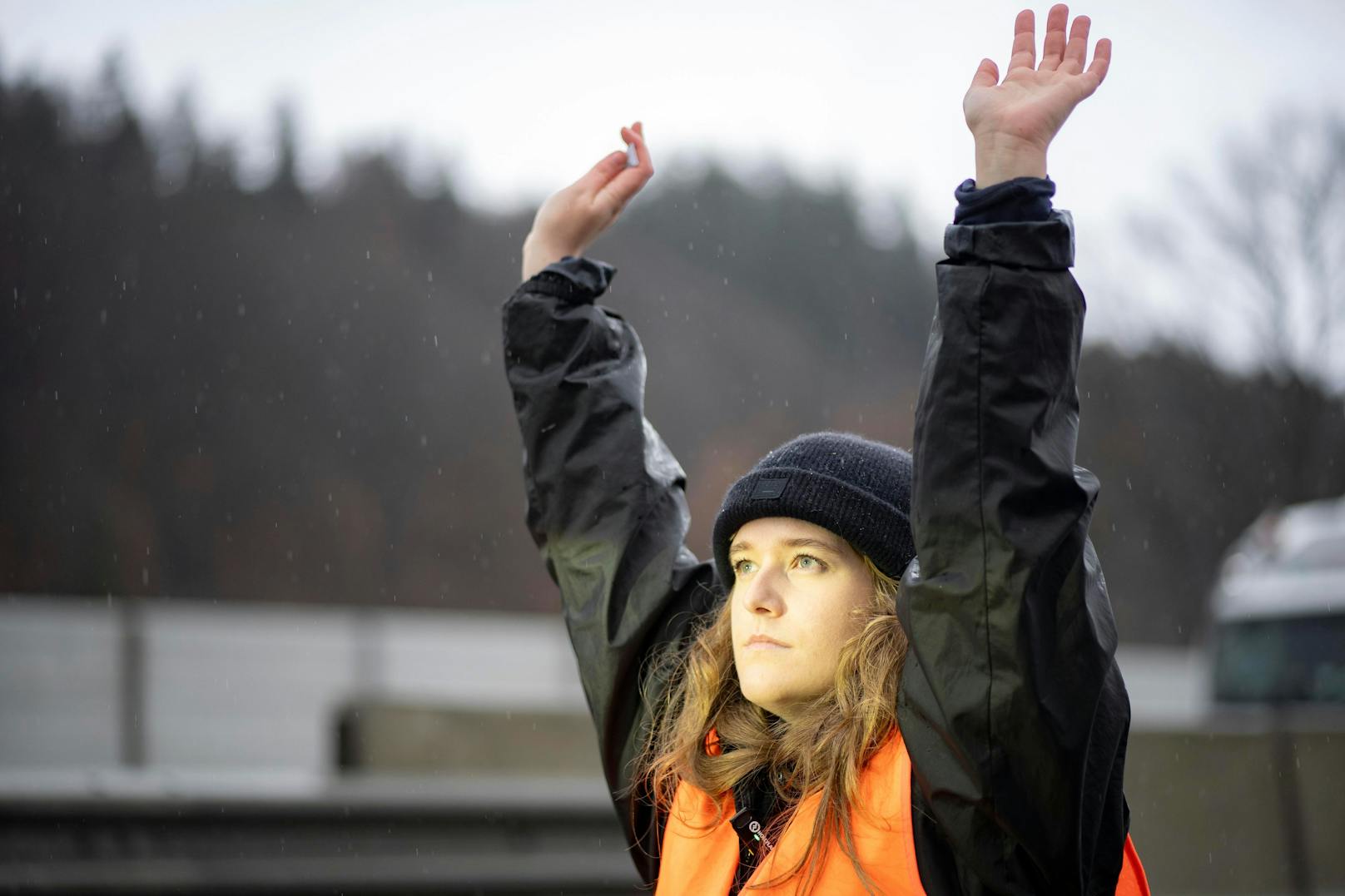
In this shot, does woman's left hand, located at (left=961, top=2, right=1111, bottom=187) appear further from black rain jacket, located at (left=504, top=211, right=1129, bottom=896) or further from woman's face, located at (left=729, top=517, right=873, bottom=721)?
woman's face, located at (left=729, top=517, right=873, bottom=721)

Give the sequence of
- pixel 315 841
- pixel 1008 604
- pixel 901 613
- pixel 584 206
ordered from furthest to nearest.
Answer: pixel 315 841
pixel 584 206
pixel 901 613
pixel 1008 604

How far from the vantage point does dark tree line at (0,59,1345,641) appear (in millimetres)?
26016

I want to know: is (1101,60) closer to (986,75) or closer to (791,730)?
(986,75)

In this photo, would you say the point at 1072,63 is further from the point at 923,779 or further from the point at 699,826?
the point at 699,826

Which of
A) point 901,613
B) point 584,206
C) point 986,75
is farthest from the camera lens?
point 584,206

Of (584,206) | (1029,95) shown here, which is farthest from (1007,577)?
(584,206)

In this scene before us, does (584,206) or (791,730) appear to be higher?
(584,206)

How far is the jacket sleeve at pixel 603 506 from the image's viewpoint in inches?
106

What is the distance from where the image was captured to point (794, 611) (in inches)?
91.4

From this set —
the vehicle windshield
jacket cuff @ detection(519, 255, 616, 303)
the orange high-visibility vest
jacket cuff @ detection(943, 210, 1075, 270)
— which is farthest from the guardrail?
jacket cuff @ detection(943, 210, 1075, 270)

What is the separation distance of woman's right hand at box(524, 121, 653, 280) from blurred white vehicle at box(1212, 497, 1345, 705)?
5.23 m

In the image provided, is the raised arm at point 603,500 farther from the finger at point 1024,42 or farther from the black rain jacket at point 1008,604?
the finger at point 1024,42

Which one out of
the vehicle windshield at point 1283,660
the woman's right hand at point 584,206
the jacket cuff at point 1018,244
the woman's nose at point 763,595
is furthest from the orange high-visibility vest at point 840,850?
the vehicle windshield at point 1283,660

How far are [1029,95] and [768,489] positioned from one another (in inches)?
29.0
